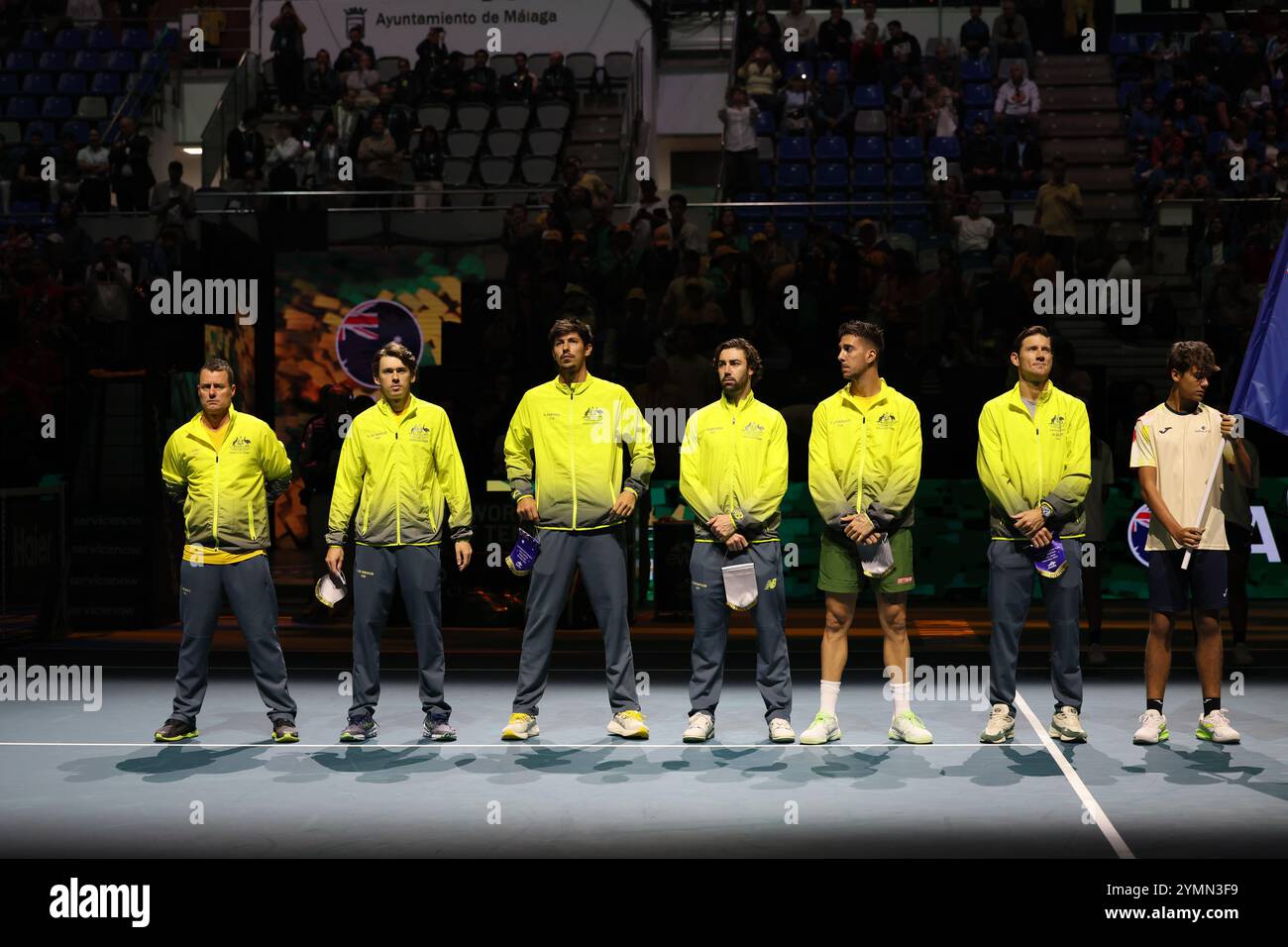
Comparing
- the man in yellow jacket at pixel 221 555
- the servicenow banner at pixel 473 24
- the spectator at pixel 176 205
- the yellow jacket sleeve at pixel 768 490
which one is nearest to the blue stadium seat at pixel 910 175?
the servicenow banner at pixel 473 24

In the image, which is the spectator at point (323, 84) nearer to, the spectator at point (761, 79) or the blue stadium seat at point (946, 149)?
the spectator at point (761, 79)

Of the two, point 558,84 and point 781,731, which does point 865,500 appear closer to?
point 781,731

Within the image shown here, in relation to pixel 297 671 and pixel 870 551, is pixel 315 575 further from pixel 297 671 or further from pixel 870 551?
pixel 870 551

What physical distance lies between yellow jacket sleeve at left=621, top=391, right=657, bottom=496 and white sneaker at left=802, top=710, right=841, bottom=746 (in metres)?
1.61

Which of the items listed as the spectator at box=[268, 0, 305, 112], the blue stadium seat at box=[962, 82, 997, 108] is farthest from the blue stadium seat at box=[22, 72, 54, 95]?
the blue stadium seat at box=[962, 82, 997, 108]

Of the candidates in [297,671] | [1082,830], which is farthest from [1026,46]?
[1082,830]

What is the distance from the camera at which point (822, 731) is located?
341 inches

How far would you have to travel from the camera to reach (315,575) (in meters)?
14.5

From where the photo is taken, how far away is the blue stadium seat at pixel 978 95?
22.0 m

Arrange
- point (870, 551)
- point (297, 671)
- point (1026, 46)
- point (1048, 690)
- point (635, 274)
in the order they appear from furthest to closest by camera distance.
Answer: point (1026, 46) < point (635, 274) < point (297, 671) < point (1048, 690) < point (870, 551)

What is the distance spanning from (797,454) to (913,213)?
13.8 feet

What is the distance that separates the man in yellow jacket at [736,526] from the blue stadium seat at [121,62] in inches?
775

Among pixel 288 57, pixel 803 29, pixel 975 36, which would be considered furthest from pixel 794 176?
pixel 288 57

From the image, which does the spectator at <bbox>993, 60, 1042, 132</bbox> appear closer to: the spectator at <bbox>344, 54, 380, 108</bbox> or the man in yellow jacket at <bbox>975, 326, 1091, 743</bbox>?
the spectator at <bbox>344, 54, 380, 108</bbox>
